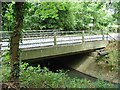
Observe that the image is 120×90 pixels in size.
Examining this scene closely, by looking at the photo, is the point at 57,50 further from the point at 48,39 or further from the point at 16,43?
the point at 16,43

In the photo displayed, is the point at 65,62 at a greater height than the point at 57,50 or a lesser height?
lesser

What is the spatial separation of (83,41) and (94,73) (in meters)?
1.16

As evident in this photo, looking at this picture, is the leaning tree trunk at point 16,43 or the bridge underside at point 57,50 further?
the bridge underside at point 57,50

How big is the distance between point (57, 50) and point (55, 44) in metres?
0.18

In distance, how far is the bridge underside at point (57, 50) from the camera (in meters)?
5.43

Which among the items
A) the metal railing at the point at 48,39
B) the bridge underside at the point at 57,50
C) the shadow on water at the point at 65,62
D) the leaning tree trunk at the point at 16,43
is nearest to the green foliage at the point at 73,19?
the metal railing at the point at 48,39

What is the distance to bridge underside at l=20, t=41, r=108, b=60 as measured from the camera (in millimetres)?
5434

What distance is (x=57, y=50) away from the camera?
637 cm

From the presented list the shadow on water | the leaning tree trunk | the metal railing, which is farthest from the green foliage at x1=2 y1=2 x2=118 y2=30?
the leaning tree trunk

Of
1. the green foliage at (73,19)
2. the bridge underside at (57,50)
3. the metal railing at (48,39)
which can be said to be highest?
the green foliage at (73,19)

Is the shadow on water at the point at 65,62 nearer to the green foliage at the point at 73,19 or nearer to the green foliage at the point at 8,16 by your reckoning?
the green foliage at the point at 73,19

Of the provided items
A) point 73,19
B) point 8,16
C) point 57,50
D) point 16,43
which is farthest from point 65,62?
point 16,43

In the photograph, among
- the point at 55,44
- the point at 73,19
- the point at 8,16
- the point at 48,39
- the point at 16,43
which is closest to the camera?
the point at 16,43

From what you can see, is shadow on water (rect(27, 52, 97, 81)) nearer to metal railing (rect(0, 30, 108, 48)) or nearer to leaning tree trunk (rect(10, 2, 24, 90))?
metal railing (rect(0, 30, 108, 48))
